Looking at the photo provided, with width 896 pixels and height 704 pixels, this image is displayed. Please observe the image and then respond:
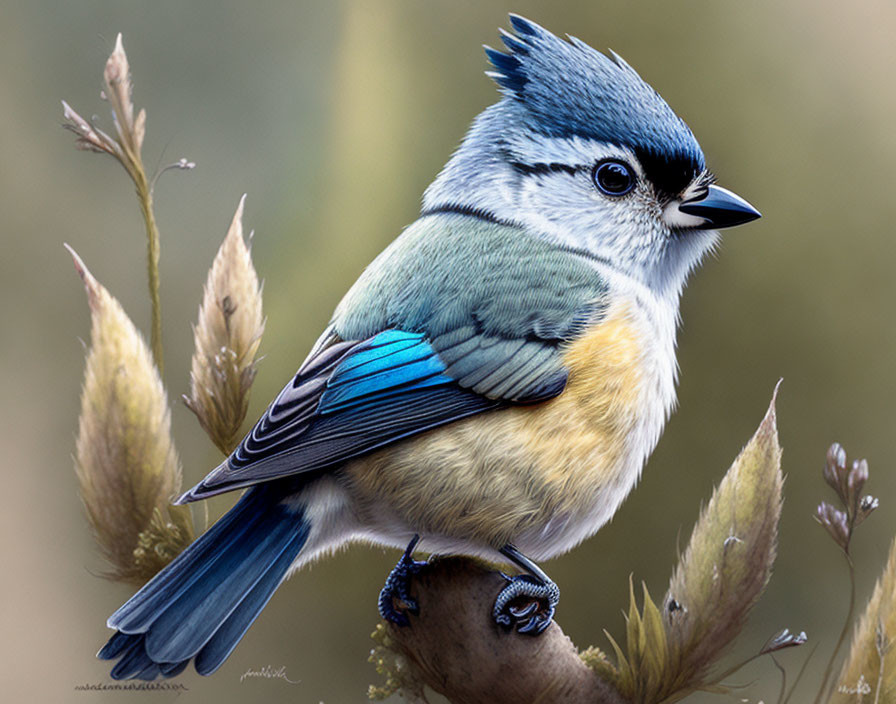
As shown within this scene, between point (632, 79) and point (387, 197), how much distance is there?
1.06 ft

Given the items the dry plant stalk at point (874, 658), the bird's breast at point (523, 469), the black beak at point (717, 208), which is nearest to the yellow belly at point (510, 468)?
the bird's breast at point (523, 469)

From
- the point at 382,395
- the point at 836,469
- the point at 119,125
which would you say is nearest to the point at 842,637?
the point at 836,469

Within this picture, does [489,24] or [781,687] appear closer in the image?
[781,687]

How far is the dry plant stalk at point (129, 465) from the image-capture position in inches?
38.6

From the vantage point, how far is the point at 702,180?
1.03 metres

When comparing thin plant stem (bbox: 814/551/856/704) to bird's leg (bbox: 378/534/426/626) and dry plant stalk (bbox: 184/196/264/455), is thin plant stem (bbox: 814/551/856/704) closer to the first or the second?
bird's leg (bbox: 378/534/426/626)

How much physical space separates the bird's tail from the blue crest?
517mm

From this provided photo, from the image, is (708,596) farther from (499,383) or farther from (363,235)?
(363,235)

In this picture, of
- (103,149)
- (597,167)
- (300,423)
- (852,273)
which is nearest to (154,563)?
(300,423)

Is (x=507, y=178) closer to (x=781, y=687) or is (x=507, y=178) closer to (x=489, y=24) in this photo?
(x=489, y=24)

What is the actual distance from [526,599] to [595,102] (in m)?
0.54

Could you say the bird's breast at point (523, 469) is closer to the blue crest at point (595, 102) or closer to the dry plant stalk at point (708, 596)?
the dry plant stalk at point (708, 596)

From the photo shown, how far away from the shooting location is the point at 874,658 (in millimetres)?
961
